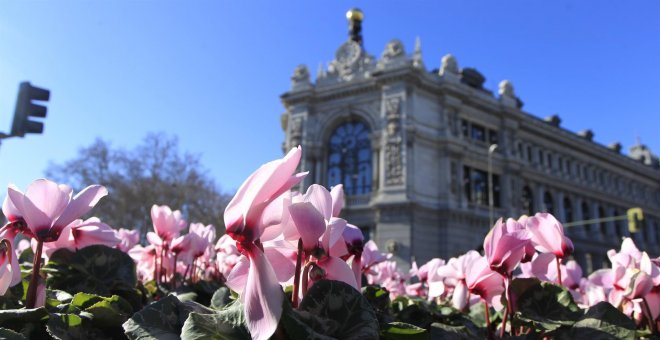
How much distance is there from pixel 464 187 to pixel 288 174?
3043 centimetres

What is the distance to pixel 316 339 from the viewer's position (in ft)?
3.10

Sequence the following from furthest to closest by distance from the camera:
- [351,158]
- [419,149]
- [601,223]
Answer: [601,223] → [351,158] → [419,149]

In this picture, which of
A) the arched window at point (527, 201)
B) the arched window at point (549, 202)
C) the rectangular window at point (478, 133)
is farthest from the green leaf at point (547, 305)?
the arched window at point (549, 202)

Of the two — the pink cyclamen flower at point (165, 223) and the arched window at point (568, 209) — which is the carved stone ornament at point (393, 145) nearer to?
the arched window at point (568, 209)

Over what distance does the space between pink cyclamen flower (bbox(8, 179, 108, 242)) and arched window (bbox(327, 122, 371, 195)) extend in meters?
28.2

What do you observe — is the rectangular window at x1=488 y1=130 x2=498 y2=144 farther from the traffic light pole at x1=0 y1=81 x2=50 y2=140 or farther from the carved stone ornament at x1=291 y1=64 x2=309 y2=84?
the traffic light pole at x1=0 y1=81 x2=50 y2=140

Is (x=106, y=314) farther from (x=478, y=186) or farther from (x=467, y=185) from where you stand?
(x=478, y=186)

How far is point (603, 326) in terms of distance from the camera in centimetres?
151

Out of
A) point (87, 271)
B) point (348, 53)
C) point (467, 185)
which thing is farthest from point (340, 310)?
point (348, 53)

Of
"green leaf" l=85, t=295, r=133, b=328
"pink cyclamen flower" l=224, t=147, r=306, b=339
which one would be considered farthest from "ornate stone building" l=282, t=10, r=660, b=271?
"pink cyclamen flower" l=224, t=147, r=306, b=339

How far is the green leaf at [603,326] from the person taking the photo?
1.47m

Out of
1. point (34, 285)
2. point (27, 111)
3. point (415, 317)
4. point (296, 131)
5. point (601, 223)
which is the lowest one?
point (415, 317)

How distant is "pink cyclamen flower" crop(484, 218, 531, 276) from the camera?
1572 millimetres

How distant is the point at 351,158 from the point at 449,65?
913 cm
